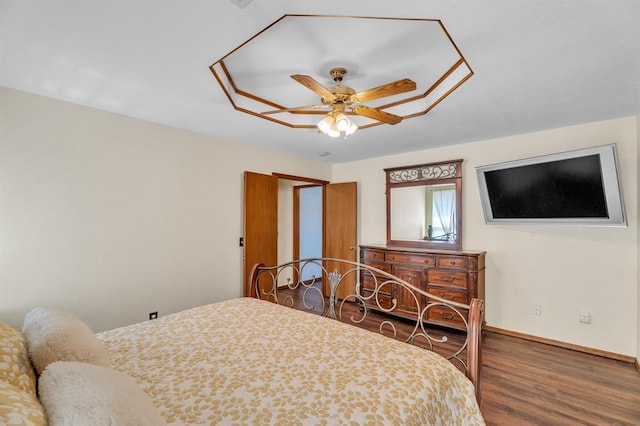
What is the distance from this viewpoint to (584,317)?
2969mm

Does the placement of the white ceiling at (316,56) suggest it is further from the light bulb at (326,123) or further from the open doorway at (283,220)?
the open doorway at (283,220)

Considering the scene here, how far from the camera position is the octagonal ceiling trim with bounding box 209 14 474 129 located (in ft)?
5.47

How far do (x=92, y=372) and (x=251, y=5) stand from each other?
1.63 metres

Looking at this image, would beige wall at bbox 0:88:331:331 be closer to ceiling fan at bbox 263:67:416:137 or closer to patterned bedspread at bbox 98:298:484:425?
patterned bedspread at bbox 98:298:484:425

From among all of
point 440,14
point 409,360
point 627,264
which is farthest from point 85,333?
point 627,264

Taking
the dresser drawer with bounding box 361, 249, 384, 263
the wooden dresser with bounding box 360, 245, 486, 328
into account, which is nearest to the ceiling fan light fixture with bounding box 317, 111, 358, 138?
the wooden dresser with bounding box 360, 245, 486, 328

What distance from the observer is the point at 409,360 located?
137 centimetres

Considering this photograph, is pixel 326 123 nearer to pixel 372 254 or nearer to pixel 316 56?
pixel 316 56

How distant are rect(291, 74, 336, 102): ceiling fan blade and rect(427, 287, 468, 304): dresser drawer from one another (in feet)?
8.61

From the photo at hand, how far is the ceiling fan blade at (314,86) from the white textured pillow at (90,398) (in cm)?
165

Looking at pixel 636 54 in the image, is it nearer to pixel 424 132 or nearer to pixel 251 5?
pixel 424 132

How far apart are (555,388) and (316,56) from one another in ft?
10.4

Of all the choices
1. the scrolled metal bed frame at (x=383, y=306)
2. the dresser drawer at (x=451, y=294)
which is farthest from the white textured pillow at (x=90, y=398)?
the dresser drawer at (x=451, y=294)

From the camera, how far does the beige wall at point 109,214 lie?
226 cm
